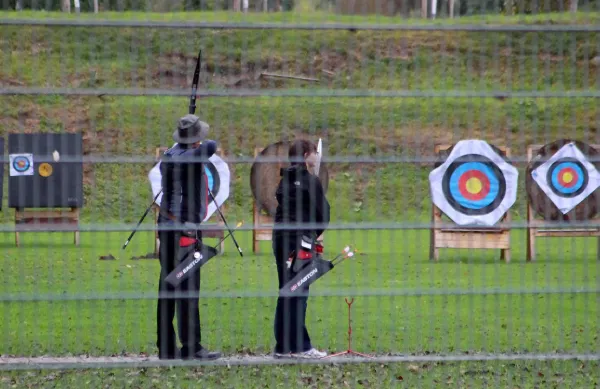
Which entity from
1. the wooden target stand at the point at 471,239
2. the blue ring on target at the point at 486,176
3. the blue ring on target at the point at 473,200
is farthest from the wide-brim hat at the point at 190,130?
the wooden target stand at the point at 471,239

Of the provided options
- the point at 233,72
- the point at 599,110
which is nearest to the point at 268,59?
the point at 233,72

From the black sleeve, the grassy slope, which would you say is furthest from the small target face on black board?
the black sleeve

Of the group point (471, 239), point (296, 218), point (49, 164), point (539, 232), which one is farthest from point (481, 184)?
point (539, 232)

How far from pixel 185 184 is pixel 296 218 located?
2.32 ft

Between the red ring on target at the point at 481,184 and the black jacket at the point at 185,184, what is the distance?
326 centimetres

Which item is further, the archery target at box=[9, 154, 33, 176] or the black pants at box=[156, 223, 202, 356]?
the black pants at box=[156, 223, 202, 356]

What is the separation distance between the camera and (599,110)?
452 centimetres

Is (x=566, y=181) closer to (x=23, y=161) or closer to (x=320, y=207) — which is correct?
(x=320, y=207)

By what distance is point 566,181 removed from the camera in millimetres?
13789

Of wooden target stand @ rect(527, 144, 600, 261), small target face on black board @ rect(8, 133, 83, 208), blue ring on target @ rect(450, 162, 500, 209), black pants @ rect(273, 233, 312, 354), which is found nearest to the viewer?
small target face on black board @ rect(8, 133, 83, 208)

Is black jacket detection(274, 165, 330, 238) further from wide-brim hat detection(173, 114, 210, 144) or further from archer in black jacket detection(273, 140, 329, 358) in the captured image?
wide-brim hat detection(173, 114, 210, 144)

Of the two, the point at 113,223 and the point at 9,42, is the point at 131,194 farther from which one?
the point at 9,42

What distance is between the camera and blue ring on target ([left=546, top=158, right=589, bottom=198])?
13.4 metres

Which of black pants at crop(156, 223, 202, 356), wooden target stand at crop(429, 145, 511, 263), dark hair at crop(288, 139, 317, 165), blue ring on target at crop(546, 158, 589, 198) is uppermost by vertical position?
dark hair at crop(288, 139, 317, 165)
